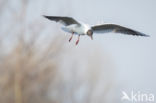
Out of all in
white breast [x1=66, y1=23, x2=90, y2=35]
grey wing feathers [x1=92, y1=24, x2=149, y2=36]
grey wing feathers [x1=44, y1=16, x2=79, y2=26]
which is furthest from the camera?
grey wing feathers [x1=92, y1=24, x2=149, y2=36]

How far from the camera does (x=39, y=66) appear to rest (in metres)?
8.66

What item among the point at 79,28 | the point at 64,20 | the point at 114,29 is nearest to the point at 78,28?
the point at 79,28

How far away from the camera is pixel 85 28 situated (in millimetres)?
5684

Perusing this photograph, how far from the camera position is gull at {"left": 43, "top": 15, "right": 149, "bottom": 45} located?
570cm

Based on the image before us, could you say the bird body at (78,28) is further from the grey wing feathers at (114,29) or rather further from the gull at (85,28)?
the grey wing feathers at (114,29)

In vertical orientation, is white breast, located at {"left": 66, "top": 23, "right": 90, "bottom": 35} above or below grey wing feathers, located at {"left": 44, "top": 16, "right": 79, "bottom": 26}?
below

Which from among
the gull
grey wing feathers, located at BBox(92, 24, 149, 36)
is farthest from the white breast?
grey wing feathers, located at BBox(92, 24, 149, 36)

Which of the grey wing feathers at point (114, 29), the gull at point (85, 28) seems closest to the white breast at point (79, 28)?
the gull at point (85, 28)

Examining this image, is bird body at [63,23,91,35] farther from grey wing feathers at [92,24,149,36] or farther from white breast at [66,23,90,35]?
grey wing feathers at [92,24,149,36]

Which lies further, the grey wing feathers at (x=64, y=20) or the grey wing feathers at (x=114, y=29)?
the grey wing feathers at (x=114, y=29)

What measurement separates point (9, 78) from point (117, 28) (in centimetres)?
333

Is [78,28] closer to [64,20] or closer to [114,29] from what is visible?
[64,20]

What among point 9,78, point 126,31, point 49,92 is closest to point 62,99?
point 49,92

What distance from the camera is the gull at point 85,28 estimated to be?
18.7 feet
